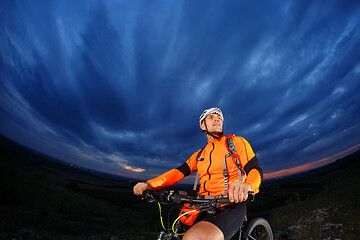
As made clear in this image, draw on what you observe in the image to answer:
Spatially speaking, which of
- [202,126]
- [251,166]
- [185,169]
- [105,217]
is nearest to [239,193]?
[251,166]

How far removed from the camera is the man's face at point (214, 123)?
159 inches

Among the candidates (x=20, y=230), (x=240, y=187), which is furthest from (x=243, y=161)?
(x=20, y=230)

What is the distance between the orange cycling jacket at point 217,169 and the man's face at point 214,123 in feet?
0.78

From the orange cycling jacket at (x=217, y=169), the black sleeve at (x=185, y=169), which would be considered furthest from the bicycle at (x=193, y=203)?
the black sleeve at (x=185, y=169)

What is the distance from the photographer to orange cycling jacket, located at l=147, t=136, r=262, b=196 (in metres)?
3.14

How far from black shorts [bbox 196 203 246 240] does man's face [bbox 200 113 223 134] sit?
1.67 metres

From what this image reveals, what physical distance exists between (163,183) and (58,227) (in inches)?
814

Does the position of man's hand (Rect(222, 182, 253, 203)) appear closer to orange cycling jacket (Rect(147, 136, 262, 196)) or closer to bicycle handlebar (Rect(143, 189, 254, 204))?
bicycle handlebar (Rect(143, 189, 254, 204))

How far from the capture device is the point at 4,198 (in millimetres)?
25297

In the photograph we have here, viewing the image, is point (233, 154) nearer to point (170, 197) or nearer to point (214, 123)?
point (214, 123)

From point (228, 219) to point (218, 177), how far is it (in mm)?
826

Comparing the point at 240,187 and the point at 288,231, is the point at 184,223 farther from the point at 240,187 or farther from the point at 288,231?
the point at 288,231

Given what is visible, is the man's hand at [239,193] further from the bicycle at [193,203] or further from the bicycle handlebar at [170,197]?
the bicycle handlebar at [170,197]

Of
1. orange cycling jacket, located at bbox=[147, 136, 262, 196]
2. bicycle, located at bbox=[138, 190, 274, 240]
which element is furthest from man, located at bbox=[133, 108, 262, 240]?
bicycle, located at bbox=[138, 190, 274, 240]
